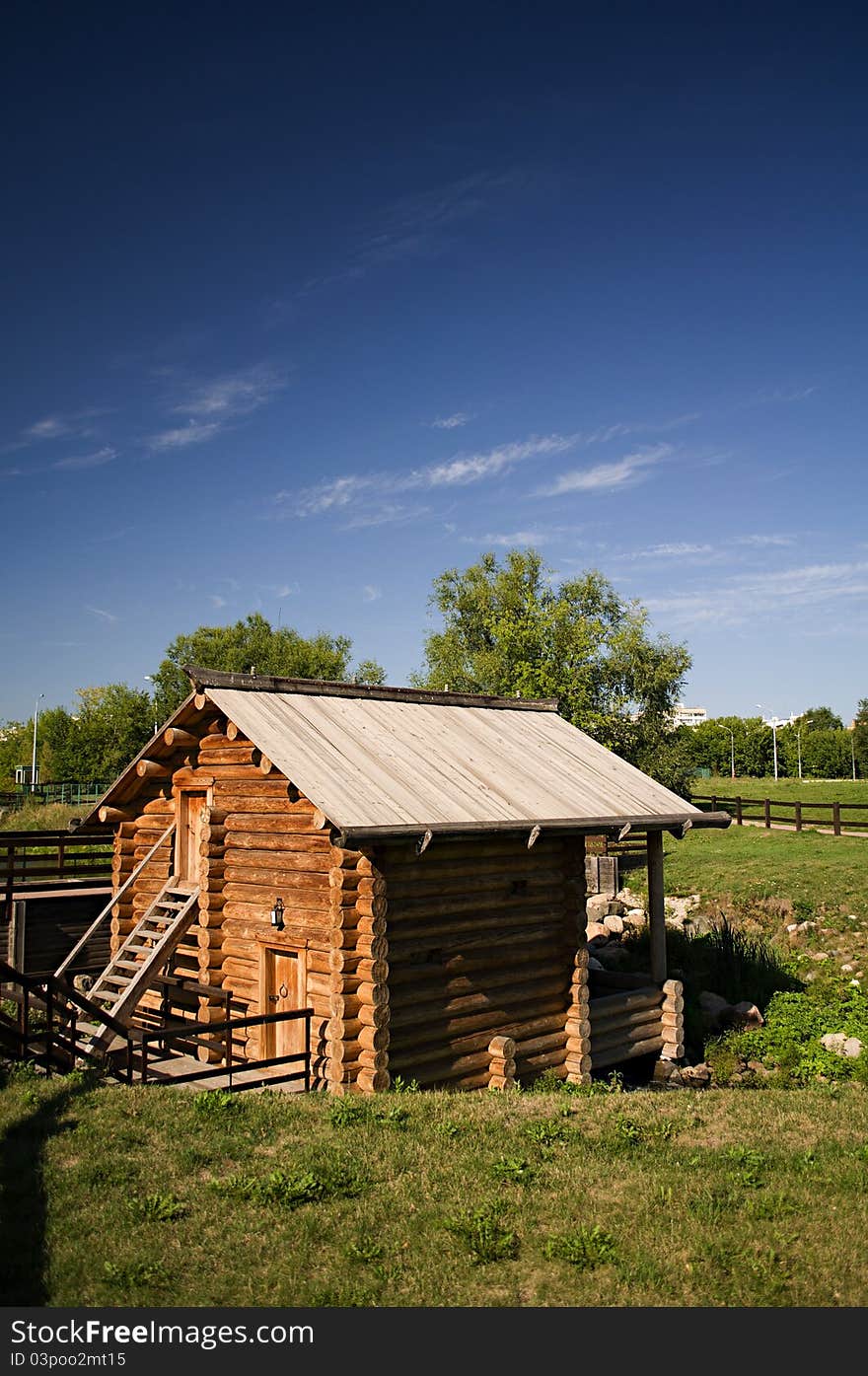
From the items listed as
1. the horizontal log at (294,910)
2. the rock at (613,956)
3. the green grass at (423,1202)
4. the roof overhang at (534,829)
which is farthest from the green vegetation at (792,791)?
the green grass at (423,1202)

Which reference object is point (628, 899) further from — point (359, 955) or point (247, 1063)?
point (247, 1063)

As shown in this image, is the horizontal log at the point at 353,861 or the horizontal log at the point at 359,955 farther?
the horizontal log at the point at 353,861

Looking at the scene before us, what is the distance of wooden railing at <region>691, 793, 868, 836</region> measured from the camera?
1484 inches

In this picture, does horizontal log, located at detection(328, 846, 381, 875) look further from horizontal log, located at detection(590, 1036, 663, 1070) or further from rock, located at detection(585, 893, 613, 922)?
rock, located at detection(585, 893, 613, 922)

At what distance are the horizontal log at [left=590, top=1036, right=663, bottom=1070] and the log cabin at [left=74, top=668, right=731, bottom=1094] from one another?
0.15 ft

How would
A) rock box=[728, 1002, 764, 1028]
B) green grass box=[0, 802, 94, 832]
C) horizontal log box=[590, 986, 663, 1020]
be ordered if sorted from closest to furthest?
horizontal log box=[590, 986, 663, 1020] → rock box=[728, 1002, 764, 1028] → green grass box=[0, 802, 94, 832]

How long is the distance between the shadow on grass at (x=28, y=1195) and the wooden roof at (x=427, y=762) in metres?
4.60

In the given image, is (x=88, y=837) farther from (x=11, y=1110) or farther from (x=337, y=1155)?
(x=337, y=1155)

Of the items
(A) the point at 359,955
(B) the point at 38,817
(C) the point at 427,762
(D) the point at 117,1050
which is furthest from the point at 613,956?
(B) the point at 38,817

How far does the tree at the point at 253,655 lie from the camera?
81.8 metres

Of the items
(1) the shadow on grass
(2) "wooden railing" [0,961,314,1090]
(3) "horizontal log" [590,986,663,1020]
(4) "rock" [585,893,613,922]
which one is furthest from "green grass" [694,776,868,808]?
(1) the shadow on grass

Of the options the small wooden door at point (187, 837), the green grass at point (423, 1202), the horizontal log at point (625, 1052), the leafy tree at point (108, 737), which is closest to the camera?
the green grass at point (423, 1202)

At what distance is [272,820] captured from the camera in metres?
15.2

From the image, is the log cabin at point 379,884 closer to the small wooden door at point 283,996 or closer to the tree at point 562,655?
the small wooden door at point 283,996
